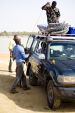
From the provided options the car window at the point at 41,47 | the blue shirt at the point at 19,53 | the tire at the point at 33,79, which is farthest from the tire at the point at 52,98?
the tire at the point at 33,79

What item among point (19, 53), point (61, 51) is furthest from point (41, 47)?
point (61, 51)

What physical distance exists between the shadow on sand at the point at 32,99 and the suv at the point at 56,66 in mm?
300

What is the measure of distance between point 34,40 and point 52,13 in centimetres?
124

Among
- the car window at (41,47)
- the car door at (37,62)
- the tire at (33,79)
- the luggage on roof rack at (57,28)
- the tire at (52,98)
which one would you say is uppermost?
the luggage on roof rack at (57,28)

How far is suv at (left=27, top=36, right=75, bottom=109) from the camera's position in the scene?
8742 millimetres

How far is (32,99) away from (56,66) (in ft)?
5.21

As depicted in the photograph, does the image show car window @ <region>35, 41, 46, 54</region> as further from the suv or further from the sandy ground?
the sandy ground

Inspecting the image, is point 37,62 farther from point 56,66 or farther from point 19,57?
point 56,66

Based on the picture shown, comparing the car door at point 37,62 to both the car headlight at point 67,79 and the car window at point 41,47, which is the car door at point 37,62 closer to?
the car window at point 41,47

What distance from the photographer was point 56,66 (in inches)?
368

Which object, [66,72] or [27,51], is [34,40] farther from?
[66,72]

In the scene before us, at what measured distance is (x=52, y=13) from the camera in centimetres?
1305

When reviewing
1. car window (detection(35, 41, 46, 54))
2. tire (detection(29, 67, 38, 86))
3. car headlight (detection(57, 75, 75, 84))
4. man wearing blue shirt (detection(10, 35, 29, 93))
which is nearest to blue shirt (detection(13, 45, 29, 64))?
man wearing blue shirt (detection(10, 35, 29, 93))

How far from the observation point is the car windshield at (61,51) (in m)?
10.2
